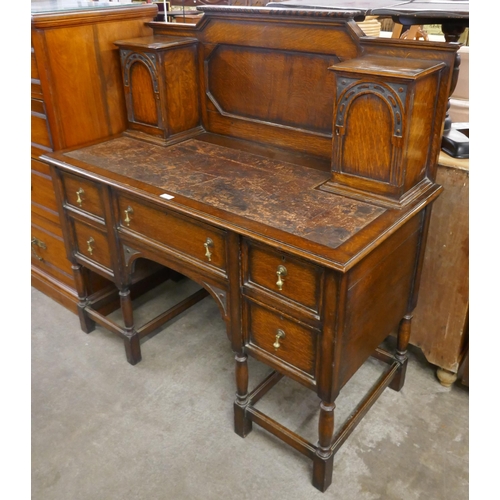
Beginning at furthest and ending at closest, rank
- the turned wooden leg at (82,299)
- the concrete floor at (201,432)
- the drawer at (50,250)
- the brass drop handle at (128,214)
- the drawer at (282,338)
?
the drawer at (50,250)
the turned wooden leg at (82,299)
the brass drop handle at (128,214)
the concrete floor at (201,432)
the drawer at (282,338)

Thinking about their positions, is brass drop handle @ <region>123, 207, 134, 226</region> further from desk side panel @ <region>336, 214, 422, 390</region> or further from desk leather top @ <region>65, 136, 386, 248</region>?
desk side panel @ <region>336, 214, 422, 390</region>

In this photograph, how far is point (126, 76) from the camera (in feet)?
7.60

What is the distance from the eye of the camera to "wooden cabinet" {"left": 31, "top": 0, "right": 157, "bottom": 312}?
217cm

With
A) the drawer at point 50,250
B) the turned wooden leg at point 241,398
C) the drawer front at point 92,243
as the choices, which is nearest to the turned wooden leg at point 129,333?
the drawer front at point 92,243

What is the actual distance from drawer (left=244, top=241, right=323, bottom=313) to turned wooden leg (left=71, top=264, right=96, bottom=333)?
45.7 inches

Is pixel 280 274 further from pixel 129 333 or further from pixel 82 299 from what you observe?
pixel 82 299

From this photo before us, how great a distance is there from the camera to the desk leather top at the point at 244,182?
63.2 inches

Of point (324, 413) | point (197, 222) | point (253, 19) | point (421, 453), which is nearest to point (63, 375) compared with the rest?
point (197, 222)

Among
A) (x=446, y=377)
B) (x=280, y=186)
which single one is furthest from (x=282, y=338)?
(x=446, y=377)

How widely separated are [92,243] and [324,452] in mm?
1320

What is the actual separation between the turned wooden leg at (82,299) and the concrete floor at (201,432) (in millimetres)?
74

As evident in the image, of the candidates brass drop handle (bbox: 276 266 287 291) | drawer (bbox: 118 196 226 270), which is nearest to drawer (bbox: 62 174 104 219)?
drawer (bbox: 118 196 226 270)

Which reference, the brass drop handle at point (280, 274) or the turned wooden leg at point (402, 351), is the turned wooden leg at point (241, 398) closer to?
the brass drop handle at point (280, 274)

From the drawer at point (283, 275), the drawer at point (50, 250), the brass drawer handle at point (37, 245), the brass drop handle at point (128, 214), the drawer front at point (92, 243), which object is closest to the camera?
the drawer at point (283, 275)
